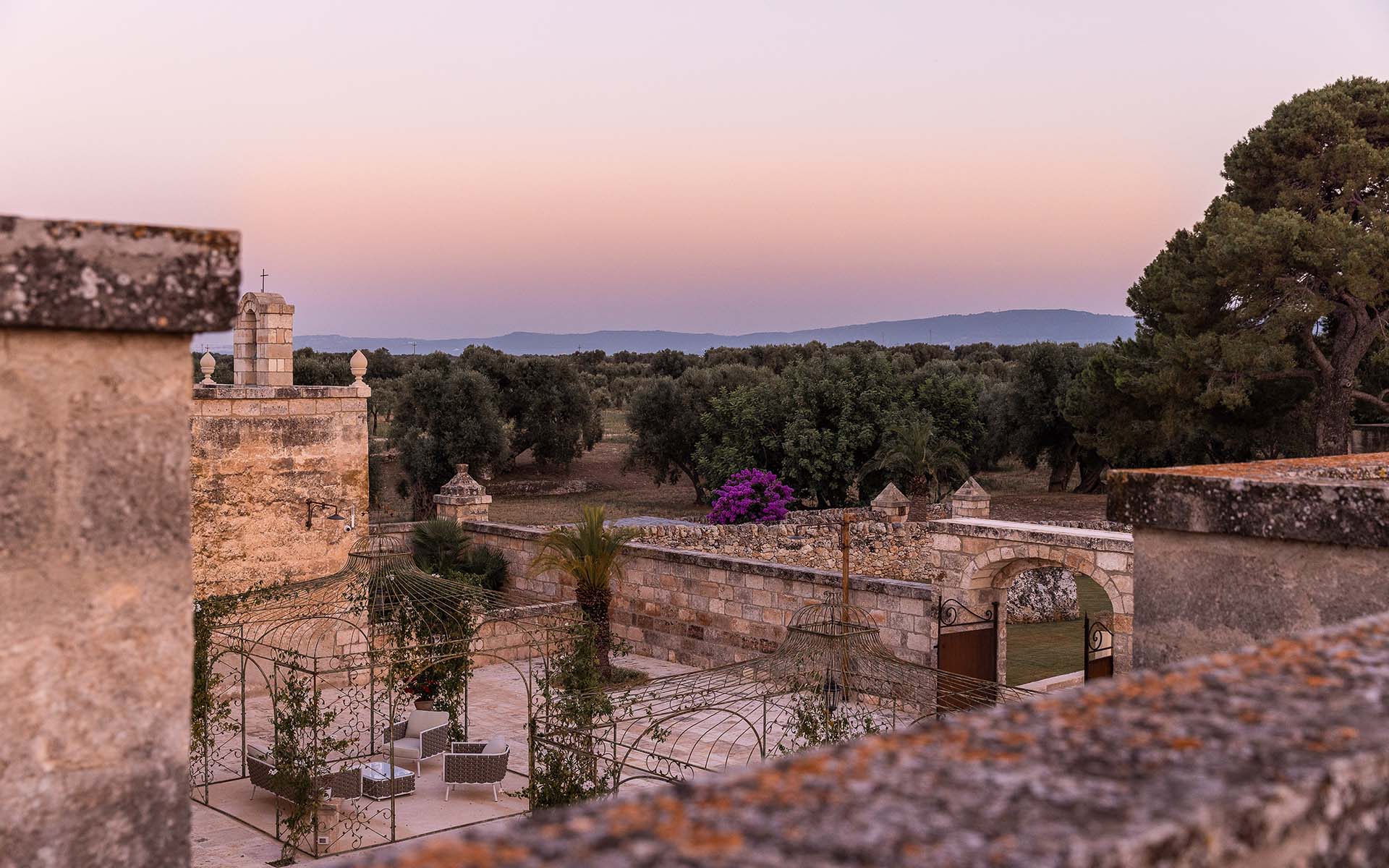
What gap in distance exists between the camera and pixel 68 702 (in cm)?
267

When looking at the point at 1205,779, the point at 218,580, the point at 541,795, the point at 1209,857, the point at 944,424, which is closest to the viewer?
the point at 1209,857

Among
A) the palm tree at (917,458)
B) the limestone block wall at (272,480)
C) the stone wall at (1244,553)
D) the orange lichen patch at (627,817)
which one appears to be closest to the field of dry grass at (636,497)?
the palm tree at (917,458)

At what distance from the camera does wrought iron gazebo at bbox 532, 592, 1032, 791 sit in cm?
1020

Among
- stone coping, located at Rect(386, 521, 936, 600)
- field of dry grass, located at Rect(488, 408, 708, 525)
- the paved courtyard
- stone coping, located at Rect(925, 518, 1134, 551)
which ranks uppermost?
stone coping, located at Rect(925, 518, 1134, 551)

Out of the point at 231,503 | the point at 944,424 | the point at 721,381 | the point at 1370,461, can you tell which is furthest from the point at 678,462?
the point at 1370,461

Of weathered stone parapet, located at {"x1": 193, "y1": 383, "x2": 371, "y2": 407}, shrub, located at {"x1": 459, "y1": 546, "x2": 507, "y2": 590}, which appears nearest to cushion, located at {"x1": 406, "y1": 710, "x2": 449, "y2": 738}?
weathered stone parapet, located at {"x1": 193, "y1": 383, "x2": 371, "y2": 407}

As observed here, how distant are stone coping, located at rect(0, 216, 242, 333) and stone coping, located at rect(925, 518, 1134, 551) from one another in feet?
36.3

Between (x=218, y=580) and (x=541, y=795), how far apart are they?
6.82 m

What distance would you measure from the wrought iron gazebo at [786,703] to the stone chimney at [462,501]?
7.51 metres

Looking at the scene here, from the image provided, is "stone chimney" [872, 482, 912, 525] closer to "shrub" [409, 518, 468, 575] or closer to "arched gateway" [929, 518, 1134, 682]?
"shrub" [409, 518, 468, 575]

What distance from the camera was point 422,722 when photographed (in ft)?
45.1

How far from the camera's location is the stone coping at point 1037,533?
12.6 m

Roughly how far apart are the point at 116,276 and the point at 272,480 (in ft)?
44.1

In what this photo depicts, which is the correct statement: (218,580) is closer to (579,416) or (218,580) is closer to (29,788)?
(29,788)
